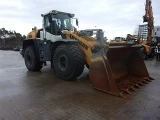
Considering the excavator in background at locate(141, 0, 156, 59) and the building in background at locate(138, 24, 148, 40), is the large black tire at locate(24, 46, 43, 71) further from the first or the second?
the building in background at locate(138, 24, 148, 40)

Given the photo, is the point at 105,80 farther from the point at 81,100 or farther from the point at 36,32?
the point at 36,32

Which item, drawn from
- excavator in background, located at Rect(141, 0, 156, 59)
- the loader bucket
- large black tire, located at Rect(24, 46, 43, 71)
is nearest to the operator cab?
large black tire, located at Rect(24, 46, 43, 71)

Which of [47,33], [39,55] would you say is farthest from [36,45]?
[47,33]

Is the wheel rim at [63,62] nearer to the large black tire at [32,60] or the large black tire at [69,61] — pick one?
the large black tire at [69,61]

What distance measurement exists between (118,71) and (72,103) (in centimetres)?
256

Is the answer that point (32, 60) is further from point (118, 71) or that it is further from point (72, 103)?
point (72, 103)

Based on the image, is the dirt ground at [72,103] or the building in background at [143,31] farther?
the building in background at [143,31]

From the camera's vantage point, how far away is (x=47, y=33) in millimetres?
8477

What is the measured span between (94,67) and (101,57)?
1.22 feet

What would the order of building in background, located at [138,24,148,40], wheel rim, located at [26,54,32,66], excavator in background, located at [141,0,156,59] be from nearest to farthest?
wheel rim, located at [26,54,32,66]
excavator in background, located at [141,0,156,59]
building in background, located at [138,24,148,40]

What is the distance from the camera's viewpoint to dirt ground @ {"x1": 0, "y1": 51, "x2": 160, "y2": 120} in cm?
427

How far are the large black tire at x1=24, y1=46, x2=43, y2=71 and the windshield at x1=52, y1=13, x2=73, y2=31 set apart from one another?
6.23ft

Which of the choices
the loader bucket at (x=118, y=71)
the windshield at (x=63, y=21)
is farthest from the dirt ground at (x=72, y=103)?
the windshield at (x=63, y=21)

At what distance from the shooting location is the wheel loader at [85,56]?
230 inches
